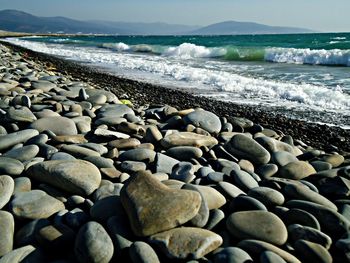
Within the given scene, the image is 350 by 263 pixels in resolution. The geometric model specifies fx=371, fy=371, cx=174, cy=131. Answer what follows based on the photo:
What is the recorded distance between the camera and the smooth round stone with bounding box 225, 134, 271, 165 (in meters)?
3.19

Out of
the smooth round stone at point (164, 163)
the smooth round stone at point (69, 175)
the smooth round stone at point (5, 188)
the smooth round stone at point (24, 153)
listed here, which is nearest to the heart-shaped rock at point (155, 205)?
the smooth round stone at point (69, 175)

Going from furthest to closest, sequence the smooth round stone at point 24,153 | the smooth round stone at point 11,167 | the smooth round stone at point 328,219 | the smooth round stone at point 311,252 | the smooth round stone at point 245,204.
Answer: the smooth round stone at point 24,153 → the smooth round stone at point 11,167 → the smooth round stone at point 245,204 → the smooth round stone at point 328,219 → the smooth round stone at point 311,252

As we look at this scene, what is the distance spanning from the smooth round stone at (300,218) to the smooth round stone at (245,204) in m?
0.14

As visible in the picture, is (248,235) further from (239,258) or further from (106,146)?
(106,146)

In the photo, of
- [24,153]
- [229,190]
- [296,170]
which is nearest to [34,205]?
[24,153]

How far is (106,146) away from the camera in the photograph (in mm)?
3252

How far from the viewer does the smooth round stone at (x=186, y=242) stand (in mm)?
1859

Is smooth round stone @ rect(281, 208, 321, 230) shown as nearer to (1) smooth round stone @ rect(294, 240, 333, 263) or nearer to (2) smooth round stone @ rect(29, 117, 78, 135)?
(1) smooth round stone @ rect(294, 240, 333, 263)

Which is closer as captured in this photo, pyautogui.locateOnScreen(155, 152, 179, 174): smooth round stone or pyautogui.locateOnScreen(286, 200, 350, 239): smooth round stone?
pyautogui.locateOnScreen(286, 200, 350, 239): smooth round stone

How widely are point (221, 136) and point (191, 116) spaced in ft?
1.53

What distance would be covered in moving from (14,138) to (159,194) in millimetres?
1648

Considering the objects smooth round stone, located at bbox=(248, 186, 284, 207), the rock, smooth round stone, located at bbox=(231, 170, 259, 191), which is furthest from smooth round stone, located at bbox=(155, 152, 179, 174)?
smooth round stone, located at bbox=(248, 186, 284, 207)

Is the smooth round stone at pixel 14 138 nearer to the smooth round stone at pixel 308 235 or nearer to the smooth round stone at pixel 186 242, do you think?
the smooth round stone at pixel 186 242

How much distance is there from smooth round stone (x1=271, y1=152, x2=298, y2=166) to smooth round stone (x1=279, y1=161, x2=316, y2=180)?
0.41 ft
